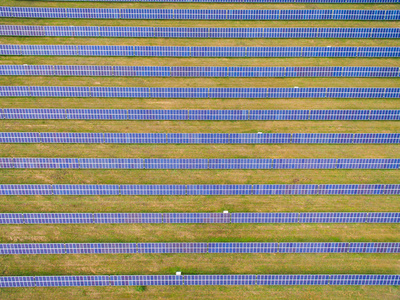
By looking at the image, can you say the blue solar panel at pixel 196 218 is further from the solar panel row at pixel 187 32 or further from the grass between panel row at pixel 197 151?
the solar panel row at pixel 187 32

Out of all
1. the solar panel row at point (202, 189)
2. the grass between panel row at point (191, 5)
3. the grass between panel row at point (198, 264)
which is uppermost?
the grass between panel row at point (191, 5)

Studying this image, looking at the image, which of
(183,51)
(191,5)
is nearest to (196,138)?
(183,51)

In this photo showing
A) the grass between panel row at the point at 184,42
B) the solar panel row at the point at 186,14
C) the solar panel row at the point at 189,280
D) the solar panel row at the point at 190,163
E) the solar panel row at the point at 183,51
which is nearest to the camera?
the solar panel row at the point at 189,280

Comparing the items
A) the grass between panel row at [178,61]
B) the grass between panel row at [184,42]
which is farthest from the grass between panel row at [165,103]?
the grass between panel row at [184,42]

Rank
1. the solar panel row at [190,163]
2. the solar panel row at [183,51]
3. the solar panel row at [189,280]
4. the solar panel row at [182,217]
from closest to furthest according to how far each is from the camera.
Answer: the solar panel row at [189,280] < the solar panel row at [182,217] < the solar panel row at [190,163] < the solar panel row at [183,51]

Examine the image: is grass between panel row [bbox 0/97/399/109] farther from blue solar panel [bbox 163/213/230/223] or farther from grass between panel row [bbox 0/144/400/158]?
blue solar panel [bbox 163/213/230/223]

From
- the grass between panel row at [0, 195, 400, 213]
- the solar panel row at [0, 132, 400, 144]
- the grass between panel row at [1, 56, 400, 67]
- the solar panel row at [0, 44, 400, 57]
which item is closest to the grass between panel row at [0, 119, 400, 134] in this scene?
the solar panel row at [0, 132, 400, 144]
